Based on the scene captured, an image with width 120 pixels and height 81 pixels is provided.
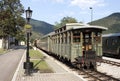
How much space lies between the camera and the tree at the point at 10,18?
67812 mm

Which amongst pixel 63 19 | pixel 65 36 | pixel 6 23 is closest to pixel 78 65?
pixel 65 36

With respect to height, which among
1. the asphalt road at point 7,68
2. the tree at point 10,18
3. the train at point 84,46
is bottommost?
A: the asphalt road at point 7,68

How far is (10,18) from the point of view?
2704 inches

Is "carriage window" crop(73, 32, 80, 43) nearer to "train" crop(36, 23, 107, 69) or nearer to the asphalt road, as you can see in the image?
"train" crop(36, 23, 107, 69)

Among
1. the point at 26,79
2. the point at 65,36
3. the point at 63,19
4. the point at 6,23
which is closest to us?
the point at 26,79

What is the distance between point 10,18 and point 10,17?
1.02ft

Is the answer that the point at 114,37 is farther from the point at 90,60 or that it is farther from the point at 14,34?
the point at 14,34

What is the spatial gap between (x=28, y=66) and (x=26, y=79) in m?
2.30

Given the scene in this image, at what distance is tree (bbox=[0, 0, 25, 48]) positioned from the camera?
6781cm

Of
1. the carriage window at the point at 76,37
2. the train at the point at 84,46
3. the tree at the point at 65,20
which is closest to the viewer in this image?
the train at the point at 84,46

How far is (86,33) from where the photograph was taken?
20.6m

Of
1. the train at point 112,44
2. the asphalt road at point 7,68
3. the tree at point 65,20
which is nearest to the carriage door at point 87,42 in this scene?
the asphalt road at point 7,68

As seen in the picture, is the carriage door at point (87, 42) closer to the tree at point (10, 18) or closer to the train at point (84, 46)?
the train at point (84, 46)

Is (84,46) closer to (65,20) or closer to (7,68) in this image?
(7,68)
